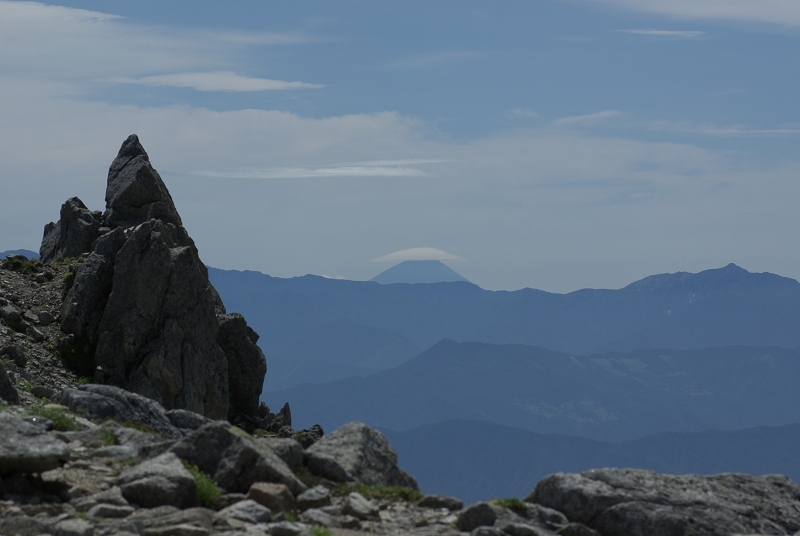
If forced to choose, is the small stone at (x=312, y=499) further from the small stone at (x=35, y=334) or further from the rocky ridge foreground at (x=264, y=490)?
the small stone at (x=35, y=334)

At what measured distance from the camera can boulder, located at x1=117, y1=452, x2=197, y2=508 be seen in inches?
572

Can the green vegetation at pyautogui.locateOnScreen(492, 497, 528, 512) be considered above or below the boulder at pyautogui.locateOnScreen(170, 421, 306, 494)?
below

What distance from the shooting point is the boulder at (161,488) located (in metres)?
14.5

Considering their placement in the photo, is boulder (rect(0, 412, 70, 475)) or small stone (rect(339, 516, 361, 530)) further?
boulder (rect(0, 412, 70, 475))

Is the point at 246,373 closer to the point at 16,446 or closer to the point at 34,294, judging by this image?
the point at 34,294

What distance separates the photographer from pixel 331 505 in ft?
51.7

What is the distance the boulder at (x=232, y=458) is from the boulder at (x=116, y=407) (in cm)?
678

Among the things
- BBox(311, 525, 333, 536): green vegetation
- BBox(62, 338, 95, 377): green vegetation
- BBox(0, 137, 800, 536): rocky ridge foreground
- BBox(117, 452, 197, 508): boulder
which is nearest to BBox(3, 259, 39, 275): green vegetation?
BBox(62, 338, 95, 377): green vegetation

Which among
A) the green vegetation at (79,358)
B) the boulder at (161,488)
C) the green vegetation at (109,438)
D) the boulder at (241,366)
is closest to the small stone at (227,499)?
the boulder at (161,488)

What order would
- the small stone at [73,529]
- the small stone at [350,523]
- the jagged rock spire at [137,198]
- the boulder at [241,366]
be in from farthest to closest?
1. the jagged rock spire at [137,198]
2. the boulder at [241,366]
3. the small stone at [350,523]
4. the small stone at [73,529]

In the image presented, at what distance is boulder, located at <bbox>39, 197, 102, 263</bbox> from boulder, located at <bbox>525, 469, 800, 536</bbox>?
4063cm

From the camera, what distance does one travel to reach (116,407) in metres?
23.3

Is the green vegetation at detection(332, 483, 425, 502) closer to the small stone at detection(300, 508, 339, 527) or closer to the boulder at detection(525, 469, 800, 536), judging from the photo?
the small stone at detection(300, 508, 339, 527)

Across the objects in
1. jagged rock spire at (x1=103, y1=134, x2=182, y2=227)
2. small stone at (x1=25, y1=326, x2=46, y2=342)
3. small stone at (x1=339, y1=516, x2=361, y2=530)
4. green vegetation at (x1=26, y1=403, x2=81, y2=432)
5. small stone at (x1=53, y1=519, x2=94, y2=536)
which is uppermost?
jagged rock spire at (x1=103, y1=134, x2=182, y2=227)
